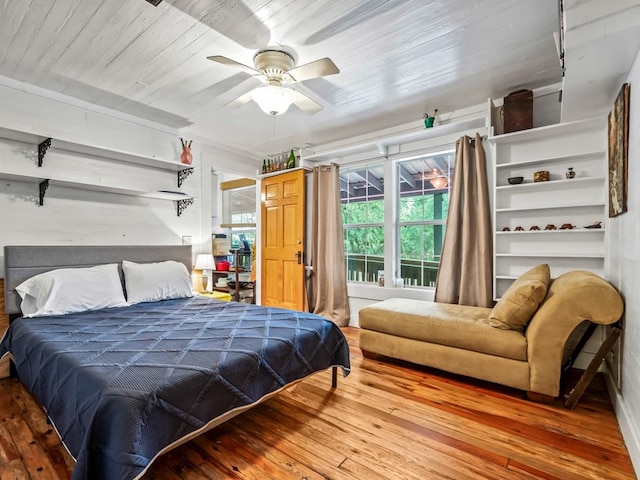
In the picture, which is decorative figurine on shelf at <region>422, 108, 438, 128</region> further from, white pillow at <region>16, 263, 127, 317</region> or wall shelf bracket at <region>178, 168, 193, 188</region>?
white pillow at <region>16, 263, 127, 317</region>

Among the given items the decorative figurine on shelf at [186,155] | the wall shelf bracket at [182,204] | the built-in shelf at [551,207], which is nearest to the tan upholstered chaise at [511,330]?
the built-in shelf at [551,207]

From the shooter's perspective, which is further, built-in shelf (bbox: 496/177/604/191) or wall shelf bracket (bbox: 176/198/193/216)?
wall shelf bracket (bbox: 176/198/193/216)

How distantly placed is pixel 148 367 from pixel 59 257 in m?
2.23

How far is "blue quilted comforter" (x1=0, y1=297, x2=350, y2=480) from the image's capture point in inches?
48.9

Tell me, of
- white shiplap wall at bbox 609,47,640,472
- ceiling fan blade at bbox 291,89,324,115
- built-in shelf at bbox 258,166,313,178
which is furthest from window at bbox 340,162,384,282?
white shiplap wall at bbox 609,47,640,472

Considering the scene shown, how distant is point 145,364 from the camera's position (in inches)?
61.0

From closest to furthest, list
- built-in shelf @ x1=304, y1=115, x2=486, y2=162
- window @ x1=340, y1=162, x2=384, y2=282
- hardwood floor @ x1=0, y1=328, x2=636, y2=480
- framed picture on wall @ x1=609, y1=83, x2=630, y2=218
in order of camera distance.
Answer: hardwood floor @ x1=0, y1=328, x2=636, y2=480 → framed picture on wall @ x1=609, y1=83, x2=630, y2=218 → built-in shelf @ x1=304, y1=115, x2=486, y2=162 → window @ x1=340, y1=162, x2=384, y2=282

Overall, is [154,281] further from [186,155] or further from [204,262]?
[186,155]

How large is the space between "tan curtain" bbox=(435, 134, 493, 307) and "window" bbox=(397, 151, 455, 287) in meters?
0.31

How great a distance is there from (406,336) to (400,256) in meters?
1.42

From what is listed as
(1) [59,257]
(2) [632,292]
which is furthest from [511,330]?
(1) [59,257]

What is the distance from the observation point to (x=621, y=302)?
196 cm

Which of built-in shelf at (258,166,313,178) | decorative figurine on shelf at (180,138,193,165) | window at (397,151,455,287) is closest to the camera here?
window at (397,151,455,287)

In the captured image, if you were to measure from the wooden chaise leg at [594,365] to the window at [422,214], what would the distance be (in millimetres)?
1782
